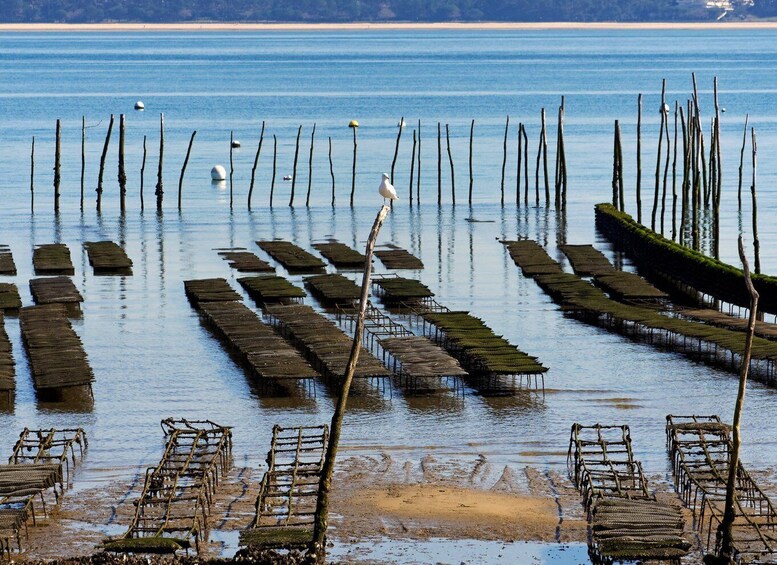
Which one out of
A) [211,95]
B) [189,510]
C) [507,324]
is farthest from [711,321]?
[211,95]

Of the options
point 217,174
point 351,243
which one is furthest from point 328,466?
point 217,174

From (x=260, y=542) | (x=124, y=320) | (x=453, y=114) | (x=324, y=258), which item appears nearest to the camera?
(x=260, y=542)

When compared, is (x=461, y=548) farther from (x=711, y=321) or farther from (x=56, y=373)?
(x=711, y=321)

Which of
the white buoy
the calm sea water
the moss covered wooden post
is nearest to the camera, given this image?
the moss covered wooden post

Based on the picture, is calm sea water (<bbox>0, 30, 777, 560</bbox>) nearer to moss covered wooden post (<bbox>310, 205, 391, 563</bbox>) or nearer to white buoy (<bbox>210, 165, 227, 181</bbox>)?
white buoy (<bbox>210, 165, 227, 181</bbox>)

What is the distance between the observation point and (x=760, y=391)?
3653 cm

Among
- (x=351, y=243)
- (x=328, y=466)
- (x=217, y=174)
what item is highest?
(x=328, y=466)

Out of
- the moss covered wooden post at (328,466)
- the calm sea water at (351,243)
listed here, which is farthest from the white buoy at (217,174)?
the moss covered wooden post at (328,466)

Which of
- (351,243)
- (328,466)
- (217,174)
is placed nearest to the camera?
(328,466)

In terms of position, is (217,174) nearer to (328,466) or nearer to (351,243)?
(351,243)

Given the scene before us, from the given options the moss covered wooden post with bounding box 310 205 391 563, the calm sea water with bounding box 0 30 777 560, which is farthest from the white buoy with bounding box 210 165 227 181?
the moss covered wooden post with bounding box 310 205 391 563

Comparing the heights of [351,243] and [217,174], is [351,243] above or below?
below

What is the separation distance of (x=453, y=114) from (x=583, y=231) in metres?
78.3

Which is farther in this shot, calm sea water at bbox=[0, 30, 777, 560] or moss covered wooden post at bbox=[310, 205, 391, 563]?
calm sea water at bbox=[0, 30, 777, 560]
